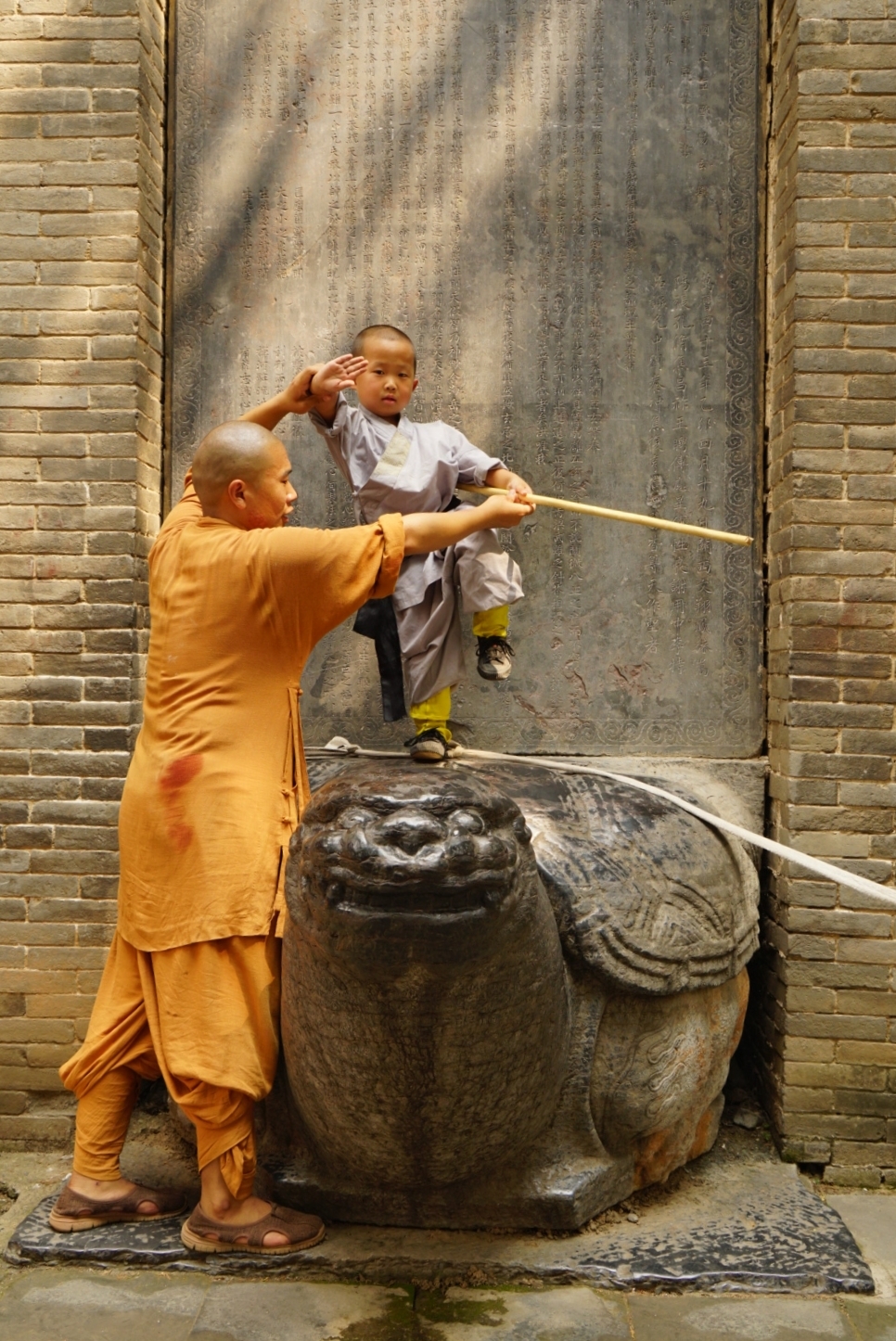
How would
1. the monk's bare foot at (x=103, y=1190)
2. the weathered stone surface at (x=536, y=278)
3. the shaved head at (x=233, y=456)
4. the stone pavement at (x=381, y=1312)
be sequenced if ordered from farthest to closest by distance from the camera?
the weathered stone surface at (x=536, y=278), the monk's bare foot at (x=103, y=1190), the shaved head at (x=233, y=456), the stone pavement at (x=381, y=1312)

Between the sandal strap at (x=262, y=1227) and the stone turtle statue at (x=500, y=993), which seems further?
the sandal strap at (x=262, y=1227)

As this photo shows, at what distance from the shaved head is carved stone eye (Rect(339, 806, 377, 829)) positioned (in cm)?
104

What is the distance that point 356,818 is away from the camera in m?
2.49

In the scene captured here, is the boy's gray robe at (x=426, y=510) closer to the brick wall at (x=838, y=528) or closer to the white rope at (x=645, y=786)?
the white rope at (x=645, y=786)

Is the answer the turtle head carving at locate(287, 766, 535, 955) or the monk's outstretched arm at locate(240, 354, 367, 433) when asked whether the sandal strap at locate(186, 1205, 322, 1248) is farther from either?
the monk's outstretched arm at locate(240, 354, 367, 433)

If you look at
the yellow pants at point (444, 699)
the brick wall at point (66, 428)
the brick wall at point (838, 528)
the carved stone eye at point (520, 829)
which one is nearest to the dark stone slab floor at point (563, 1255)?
the brick wall at point (838, 528)

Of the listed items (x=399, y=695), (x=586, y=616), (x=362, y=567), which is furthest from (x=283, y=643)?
(x=586, y=616)

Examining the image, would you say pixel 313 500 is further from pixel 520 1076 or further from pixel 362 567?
pixel 520 1076

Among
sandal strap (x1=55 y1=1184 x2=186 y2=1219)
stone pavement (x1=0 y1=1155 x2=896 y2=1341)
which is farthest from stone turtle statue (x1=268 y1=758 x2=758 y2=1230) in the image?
sandal strap (x1=55 y1=1184 x2=186 y2=1219)

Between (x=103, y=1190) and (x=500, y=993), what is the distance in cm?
138

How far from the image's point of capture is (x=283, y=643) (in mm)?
3029

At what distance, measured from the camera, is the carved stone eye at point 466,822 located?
2.47 meters

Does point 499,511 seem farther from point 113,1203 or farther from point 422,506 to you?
point 113,1203

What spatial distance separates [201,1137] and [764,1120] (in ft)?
6.54
